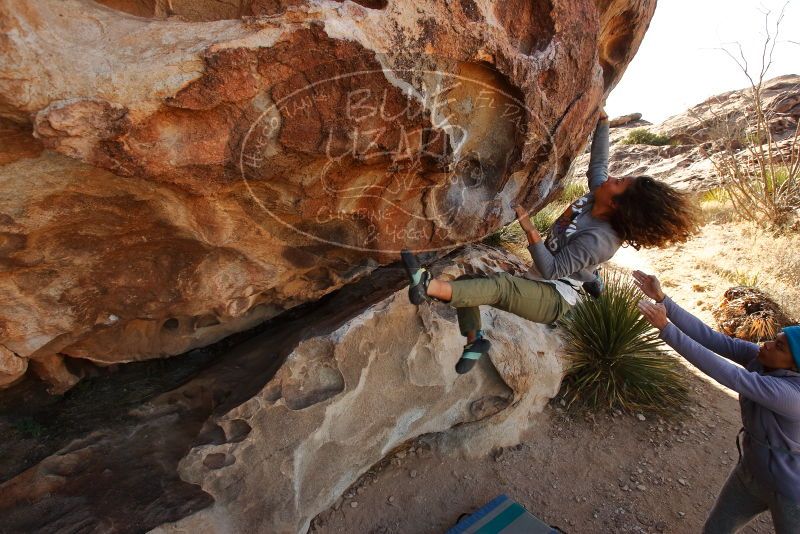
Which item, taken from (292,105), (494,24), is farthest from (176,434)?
(494,24)

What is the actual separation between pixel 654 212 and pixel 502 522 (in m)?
2.19

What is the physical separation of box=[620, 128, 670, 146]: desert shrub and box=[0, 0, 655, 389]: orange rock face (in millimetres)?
14581

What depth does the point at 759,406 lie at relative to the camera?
2.41 meters

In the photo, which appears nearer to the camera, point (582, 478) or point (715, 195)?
point (582, 478)

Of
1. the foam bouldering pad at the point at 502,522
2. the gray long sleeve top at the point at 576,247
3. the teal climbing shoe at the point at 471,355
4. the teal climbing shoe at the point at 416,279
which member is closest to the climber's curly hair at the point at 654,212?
the gray long sleeve top at the point at 576,247

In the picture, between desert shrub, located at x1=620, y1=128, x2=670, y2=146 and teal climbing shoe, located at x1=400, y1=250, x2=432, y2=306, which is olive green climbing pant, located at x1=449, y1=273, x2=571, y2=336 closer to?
teal climbing shoe, located at x1=400, y1=250, x2=432, y2=306

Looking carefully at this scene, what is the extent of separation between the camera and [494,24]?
2.71m

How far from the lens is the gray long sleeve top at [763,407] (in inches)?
85.6

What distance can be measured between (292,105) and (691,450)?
4.26 meters

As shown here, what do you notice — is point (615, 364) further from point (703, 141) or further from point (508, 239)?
point (703, 141)

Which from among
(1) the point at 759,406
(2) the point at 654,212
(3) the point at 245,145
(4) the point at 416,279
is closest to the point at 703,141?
(2) the point at 654,212

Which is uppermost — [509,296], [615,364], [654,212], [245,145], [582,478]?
[245,145]

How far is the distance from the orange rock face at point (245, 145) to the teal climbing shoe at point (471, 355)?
0.93m

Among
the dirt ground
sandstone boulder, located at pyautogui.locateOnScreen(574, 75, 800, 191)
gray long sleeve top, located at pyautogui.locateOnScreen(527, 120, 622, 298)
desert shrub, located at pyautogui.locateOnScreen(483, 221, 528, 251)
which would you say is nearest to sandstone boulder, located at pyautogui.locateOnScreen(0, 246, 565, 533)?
the dirt ground
